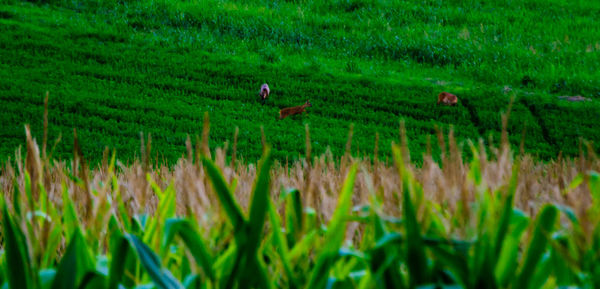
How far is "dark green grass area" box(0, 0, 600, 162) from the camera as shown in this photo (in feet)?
23.2

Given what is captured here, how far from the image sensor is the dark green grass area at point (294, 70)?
23.2 ft

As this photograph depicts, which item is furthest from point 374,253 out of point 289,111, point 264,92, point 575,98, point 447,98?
point 575,98

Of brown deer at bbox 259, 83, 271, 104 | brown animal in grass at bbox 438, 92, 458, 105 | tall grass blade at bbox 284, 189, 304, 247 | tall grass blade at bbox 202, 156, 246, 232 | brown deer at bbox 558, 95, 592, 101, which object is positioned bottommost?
brown deer at bbox 558, 95, 592, 101

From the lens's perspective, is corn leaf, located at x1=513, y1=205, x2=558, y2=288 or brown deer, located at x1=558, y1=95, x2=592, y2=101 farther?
brown deer, located at x1=558, y1=95, x2=592, y2=101

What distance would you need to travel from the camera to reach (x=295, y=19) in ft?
38.8

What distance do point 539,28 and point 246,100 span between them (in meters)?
6.55

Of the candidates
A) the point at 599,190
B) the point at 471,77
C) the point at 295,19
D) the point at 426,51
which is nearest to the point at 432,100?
the point at 471,77

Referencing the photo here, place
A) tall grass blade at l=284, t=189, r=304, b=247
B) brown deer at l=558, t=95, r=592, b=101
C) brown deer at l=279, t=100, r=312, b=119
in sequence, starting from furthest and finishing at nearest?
brown deer at l=558, t=95, r=592, b=101 → brown deer at l=279, t=100, r=312, b=119 → tall grass blade at l=284, t=189, r=304, b=247

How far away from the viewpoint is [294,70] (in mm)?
9312

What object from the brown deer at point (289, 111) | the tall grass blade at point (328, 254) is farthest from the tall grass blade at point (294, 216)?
the brown deer at point (289, 111)

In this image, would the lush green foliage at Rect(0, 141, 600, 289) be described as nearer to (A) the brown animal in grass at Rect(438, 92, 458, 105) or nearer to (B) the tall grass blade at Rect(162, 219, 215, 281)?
(B) the tall grass blade at Rect(162, 219, 215, 281)

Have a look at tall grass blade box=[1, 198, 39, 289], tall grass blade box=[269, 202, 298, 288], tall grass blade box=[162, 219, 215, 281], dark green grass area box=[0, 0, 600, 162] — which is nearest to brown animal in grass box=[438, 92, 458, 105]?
dark green grass area box=[0, 0, 600, 162]

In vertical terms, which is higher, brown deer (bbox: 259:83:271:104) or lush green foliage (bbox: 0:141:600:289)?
lush green foliage (bbox: 0:141:600:289)

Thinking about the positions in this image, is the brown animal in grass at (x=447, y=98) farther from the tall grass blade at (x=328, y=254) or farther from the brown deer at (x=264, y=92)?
the tall grass blade at (x=328, y=254)
